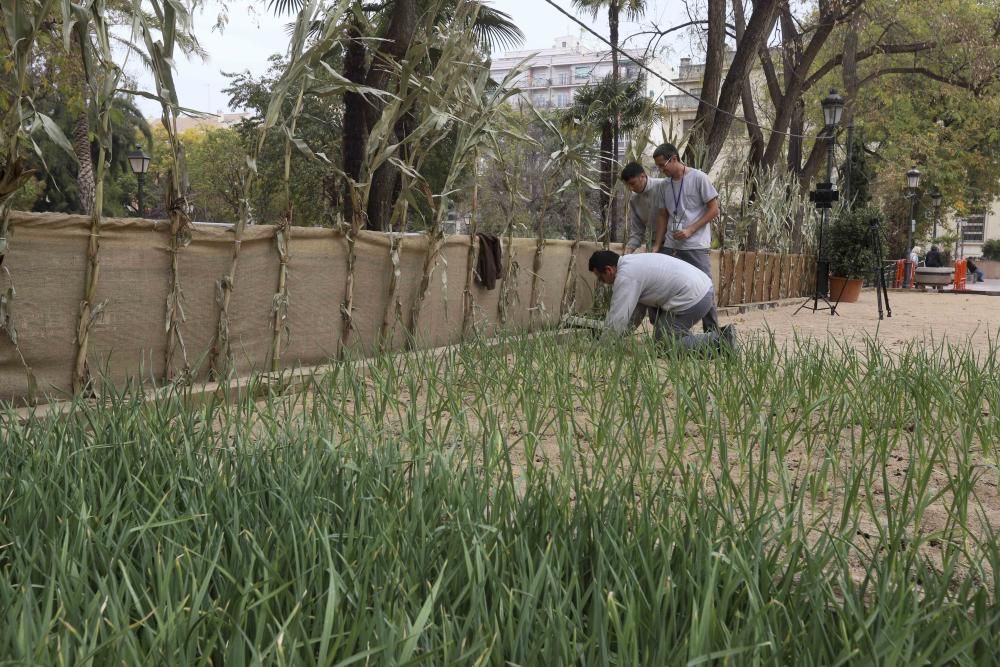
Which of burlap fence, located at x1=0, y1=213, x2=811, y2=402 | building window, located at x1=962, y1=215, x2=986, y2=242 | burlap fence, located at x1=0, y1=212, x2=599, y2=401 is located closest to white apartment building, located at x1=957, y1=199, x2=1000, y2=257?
building window, located at x1=962, y1=215, x2=986, y2=242

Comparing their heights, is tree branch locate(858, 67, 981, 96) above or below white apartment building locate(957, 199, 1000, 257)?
above

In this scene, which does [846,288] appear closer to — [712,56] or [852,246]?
[852,246]

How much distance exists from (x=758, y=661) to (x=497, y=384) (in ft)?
9.04

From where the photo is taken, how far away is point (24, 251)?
3.94 m

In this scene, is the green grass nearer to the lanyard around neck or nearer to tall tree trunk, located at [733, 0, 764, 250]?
the lanyard around neck

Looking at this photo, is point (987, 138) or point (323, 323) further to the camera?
point (987, 138)

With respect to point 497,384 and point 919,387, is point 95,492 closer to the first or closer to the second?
point 497,384

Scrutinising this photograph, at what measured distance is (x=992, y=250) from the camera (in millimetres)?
52875

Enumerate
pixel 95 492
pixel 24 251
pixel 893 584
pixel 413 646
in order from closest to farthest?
pixel 413 646 < pixel 893 584 < pixel 95 492 < pixel 24 251

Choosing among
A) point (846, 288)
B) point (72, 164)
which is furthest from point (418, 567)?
point (72, 164)

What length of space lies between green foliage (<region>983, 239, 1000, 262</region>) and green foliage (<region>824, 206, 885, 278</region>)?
4076 cm

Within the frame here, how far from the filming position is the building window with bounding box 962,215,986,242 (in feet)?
189

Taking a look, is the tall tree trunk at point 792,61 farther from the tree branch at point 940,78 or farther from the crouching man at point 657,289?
the crouching man at point 657,289

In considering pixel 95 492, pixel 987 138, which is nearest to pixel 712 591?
pixel 95 492
